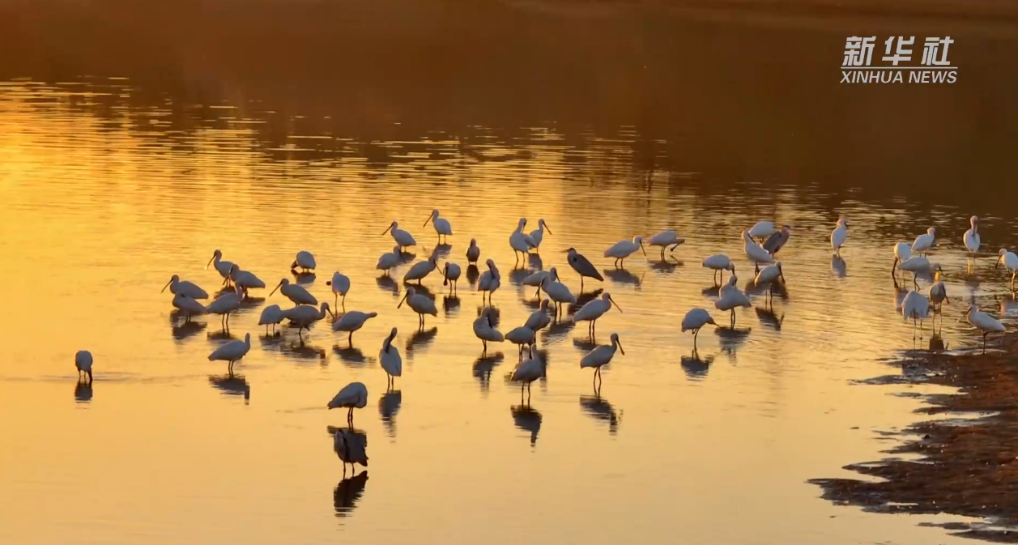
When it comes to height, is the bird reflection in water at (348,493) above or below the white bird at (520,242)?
below

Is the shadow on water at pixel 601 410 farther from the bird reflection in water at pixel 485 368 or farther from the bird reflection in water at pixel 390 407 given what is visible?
the bird reflection in water at pixel 390 407

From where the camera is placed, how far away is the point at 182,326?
2014 centimetres

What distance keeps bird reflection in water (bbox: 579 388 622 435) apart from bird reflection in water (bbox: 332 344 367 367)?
2663 millimetres

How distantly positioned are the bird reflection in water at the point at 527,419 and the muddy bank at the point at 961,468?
291 centimetres

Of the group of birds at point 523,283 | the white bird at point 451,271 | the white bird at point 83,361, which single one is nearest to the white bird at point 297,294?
the group of birds at point 523,283

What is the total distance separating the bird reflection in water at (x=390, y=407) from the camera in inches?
638

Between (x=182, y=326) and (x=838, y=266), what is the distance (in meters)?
10.3

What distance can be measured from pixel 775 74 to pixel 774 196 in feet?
83.9

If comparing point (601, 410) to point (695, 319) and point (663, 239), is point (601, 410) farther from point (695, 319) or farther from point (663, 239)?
point (663, 239)

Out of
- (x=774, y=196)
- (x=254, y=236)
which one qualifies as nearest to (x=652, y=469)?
(x=254, y=236)

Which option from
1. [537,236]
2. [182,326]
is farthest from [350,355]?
[537,236]

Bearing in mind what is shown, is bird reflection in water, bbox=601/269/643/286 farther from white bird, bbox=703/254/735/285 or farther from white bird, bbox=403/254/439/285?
white bird, bbox=403/254/439/285

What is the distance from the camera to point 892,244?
2762 cm

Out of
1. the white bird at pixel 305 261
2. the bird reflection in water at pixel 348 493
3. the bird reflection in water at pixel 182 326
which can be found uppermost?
the white bird at pixel 305 261
